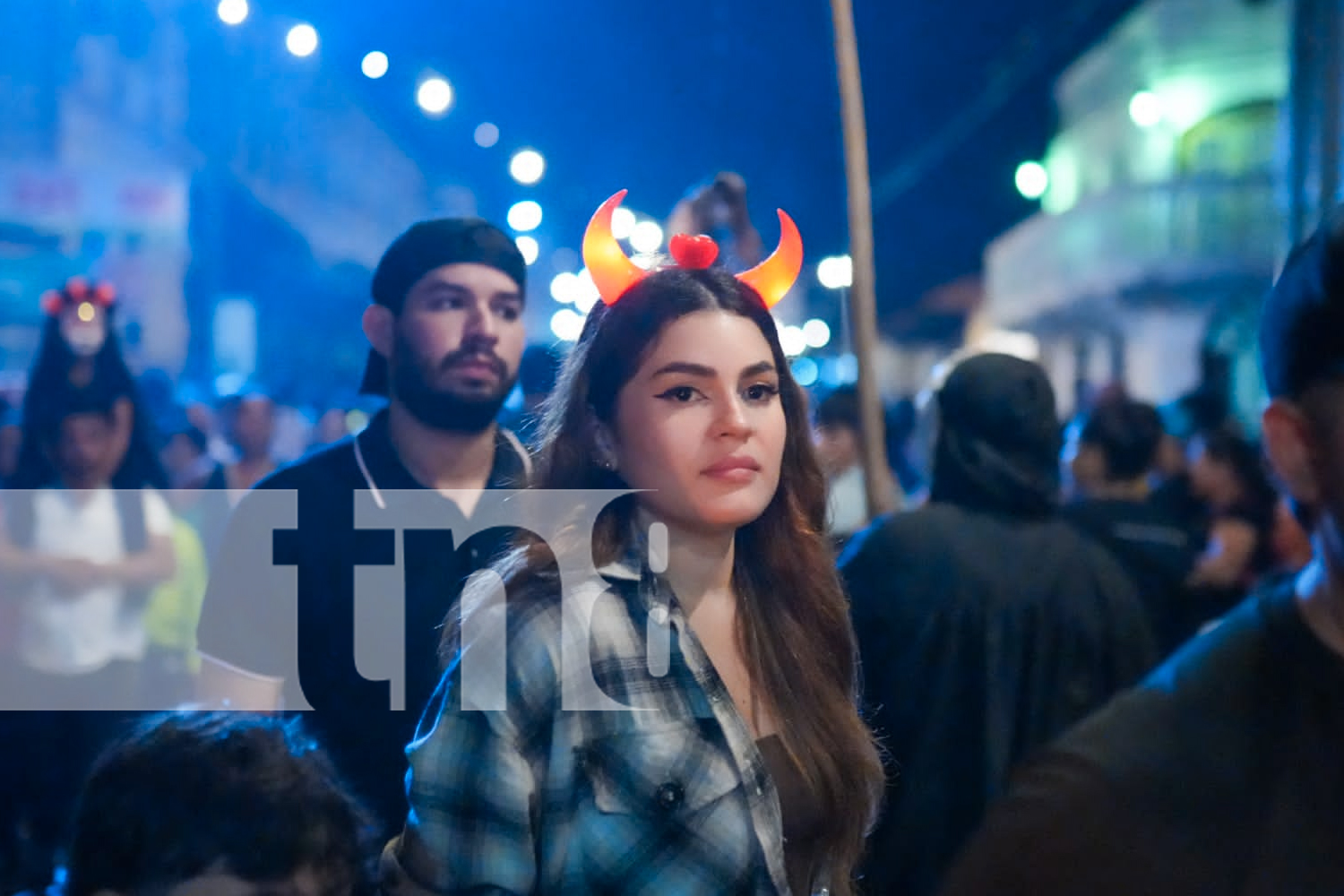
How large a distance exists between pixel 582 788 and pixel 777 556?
0.52 meters

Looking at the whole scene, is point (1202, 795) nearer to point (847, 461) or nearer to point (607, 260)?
point (607, 260)

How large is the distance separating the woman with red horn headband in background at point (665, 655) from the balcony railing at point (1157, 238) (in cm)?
2026

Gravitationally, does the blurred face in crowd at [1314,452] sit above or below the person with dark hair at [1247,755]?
above

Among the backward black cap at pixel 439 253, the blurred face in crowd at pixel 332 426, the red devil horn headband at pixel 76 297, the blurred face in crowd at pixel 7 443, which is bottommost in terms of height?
the blurred face in crowd at pixel 332 426

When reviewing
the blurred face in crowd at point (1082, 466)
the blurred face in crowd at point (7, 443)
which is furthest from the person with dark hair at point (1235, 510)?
the blurred face in crowd at point (7, 443)

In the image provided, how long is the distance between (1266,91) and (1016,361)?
22996 millimetres

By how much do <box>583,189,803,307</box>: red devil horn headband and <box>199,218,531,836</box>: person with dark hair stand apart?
0.59 metres

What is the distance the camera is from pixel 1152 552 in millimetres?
3617

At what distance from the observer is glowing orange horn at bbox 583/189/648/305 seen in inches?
69.1

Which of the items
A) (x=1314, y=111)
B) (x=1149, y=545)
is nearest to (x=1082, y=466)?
(x=1149, y=545)

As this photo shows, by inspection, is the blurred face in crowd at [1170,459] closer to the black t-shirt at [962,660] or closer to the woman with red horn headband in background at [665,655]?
the black t-shirt at [962,660]

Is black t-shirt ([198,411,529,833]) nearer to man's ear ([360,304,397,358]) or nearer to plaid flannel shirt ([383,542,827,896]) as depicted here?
man's ear ([360,304,397,358])

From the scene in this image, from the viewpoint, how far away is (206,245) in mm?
11914

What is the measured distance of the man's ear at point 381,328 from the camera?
2420mm
